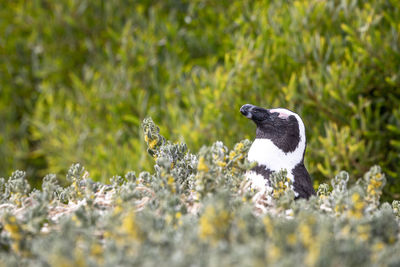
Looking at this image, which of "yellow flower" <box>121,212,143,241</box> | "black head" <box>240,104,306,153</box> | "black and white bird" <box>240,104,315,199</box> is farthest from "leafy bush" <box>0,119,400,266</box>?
"black head" <box>240,104,306,153</box>

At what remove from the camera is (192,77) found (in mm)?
3525

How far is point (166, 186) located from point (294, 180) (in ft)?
1.95

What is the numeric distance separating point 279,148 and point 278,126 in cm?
10

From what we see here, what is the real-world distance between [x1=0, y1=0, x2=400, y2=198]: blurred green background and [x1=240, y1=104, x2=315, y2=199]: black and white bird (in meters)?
0.33

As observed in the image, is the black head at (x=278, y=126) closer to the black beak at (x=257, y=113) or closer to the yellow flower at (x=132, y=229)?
the black beak at (x=257, y=113)

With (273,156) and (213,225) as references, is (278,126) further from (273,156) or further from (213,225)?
(213,225)

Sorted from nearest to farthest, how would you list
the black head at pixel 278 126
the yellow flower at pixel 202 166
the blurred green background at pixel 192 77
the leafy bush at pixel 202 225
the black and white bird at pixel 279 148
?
1. the leafy bush at pixel 202 225
2. the yellow flower at pixel 202 166
3. the black and white bird at pixel 279 148
4. the black head at pixel 278 126
5. the blurred green background at pixel 192 77

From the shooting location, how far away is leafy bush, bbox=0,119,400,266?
2.75 feet

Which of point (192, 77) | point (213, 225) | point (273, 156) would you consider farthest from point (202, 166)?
point (192, 77)

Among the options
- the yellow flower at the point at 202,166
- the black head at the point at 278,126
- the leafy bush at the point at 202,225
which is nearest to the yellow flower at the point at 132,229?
the leafy bush at the point at 202,225

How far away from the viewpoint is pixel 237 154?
1.36 metres

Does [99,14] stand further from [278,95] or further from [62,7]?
[278,95]

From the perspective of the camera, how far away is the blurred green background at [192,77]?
2846 mm

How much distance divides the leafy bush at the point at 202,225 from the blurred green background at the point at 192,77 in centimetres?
70
